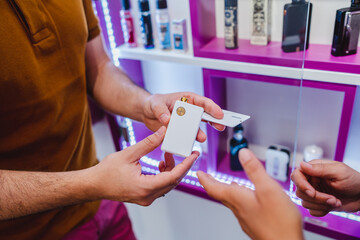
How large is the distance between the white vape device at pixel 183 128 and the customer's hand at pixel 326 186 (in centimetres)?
23

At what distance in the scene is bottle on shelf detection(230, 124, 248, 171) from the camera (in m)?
1.23

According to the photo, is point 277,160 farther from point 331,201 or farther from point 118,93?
point 118,93

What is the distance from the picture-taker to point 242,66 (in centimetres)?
110

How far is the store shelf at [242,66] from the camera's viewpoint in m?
0.97

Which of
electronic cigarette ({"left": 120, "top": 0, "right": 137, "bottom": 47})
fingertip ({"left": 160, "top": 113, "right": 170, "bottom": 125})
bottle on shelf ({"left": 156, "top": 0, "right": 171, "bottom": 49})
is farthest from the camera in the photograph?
electronic cigarette ({"left": 120, "top": 0, "right": 137, "bottom": 47})

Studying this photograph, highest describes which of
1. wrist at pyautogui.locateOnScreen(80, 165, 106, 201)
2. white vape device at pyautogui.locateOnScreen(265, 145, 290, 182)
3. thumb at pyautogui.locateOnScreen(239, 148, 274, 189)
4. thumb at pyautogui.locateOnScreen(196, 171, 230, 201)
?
thumb at pyautogui.locateOnScreen(239, 148, 274, 189)

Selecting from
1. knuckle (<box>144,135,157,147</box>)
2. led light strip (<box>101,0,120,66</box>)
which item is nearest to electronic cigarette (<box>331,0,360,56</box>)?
knuckle (<box>144,135,157,147</box>)

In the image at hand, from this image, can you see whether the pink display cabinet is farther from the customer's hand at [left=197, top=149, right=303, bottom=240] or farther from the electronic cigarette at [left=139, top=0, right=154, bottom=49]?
the customer's hand at [left=197, top=149, right=303, bottom=240]

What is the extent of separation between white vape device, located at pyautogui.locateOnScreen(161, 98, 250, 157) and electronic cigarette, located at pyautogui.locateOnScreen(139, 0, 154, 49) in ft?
1.93

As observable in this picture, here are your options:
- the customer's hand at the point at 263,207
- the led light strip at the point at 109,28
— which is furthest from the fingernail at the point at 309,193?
the led light strip at the point at 109,28

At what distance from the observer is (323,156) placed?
124cm

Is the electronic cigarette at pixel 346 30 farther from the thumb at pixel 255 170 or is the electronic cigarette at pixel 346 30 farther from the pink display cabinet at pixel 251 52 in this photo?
the thumb at pixel 255 170

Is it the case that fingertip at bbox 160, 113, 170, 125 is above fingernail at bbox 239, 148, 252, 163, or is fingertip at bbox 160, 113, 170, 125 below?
below

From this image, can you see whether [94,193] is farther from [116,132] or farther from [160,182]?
[116,132]
